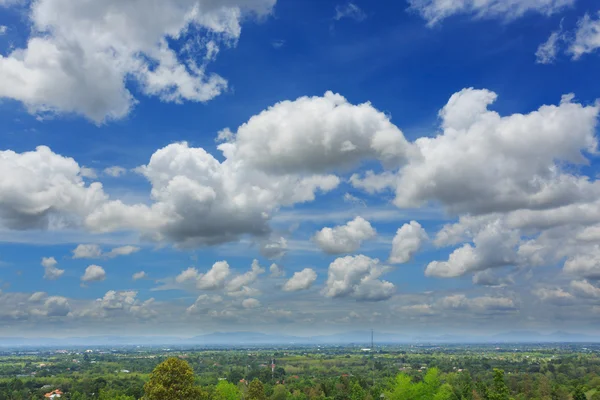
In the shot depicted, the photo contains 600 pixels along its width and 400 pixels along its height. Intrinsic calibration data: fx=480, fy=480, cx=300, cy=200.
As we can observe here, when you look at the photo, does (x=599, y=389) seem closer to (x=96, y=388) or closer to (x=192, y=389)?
(x=192, y=389)

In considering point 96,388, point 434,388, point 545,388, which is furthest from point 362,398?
point 96,388

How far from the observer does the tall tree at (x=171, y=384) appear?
178 ft

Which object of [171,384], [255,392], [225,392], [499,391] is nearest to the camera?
[171,384]

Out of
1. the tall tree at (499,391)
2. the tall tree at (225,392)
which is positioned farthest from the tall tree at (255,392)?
the tall tree at (499,391)

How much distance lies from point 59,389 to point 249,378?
6844 centimetres

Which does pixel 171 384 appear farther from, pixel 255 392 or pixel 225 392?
pixel 255 392

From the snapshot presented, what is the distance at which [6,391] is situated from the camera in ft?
521

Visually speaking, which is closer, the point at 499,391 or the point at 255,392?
the point at 499,391

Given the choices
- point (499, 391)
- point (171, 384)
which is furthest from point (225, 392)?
point (499, 391)

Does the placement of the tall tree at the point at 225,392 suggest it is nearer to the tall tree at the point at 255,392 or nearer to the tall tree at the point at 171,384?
the tall tree at the point at 255,392

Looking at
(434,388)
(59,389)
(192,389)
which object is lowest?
(59,389)

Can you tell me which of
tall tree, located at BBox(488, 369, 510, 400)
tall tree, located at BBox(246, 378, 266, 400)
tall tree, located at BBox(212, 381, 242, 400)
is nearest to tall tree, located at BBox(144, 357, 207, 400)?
tall tree, located at BBox(212, 381, 242, 400)

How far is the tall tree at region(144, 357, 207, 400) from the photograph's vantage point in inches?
2131

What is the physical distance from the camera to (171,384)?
54.8 metres
